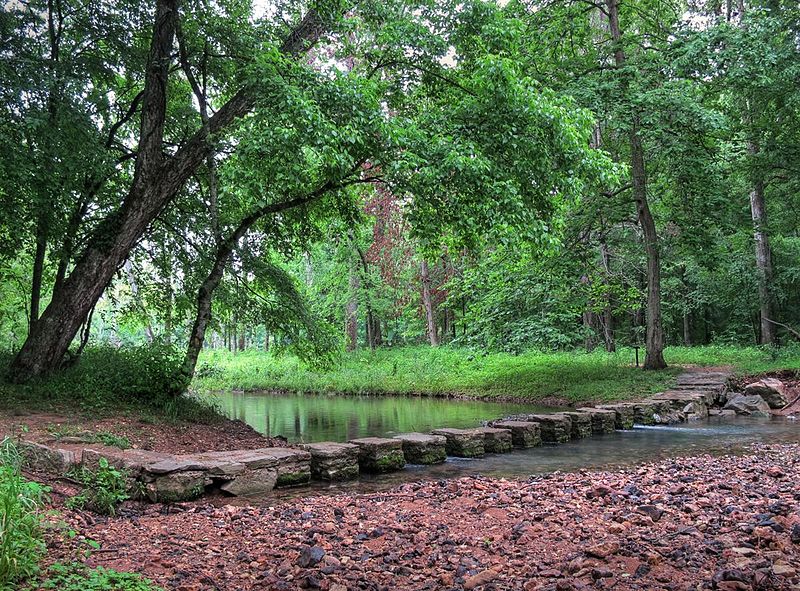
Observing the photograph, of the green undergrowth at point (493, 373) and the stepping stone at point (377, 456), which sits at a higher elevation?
the green undergrowth at point (493, 373)

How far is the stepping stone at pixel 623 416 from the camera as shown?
10.4m

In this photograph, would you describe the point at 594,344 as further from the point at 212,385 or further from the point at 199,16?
the point at 199,16

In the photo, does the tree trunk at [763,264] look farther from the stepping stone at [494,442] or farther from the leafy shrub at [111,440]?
the leafy shrub at [111,440]

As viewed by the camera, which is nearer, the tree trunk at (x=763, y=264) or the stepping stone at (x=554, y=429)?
the stepping stone at (x=554, y=429)

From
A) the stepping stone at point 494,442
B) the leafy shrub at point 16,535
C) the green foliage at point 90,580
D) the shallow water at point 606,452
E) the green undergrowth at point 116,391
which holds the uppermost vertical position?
the green undergrowth at point 116,391

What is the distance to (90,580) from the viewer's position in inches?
118

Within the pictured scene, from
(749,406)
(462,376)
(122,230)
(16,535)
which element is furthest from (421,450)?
(462,376)

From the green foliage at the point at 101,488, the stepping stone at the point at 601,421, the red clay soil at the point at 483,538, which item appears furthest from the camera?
the stepping stone at the point at 601,421

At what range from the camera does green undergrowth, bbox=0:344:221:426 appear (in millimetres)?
8266

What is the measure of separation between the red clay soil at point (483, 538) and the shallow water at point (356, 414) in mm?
5467

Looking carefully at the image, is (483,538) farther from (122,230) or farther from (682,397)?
(682,397)

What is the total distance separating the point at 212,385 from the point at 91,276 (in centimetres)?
1626

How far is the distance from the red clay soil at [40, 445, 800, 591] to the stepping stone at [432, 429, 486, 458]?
244 cm

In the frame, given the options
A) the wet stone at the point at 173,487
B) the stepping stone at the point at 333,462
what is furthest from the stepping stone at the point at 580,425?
the wet stone at the point at 173,487
